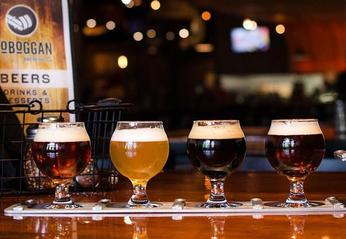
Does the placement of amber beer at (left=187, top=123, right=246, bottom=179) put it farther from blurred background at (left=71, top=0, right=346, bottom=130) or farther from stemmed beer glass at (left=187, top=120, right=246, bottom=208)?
blurred background at (left=71, top=0, right=346, bottom=130)

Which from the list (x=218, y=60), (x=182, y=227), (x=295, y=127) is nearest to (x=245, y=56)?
(x=218, y=60)

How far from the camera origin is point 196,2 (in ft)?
35.9

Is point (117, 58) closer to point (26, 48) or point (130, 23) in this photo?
point (130, 23)

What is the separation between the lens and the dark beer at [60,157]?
53.1 inches

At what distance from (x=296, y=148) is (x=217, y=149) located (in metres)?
0.15

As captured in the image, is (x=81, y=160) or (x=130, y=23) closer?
(x=81, y=160)

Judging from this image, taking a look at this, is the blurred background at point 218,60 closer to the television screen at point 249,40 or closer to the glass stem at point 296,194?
the television screen at point 249,40

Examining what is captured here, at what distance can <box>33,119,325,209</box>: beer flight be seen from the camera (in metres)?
1.33

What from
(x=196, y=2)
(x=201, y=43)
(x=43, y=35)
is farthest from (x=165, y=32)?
(x=43, y=35)

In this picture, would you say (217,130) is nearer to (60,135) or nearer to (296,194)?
(296,194)

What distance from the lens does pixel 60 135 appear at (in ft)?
4.47

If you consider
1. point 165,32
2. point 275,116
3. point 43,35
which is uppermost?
point 165,32

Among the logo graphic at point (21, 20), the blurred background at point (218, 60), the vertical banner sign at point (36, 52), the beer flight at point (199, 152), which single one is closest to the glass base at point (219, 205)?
the beer flight at point (199, 152)

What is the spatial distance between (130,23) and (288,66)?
3220 millimetres
